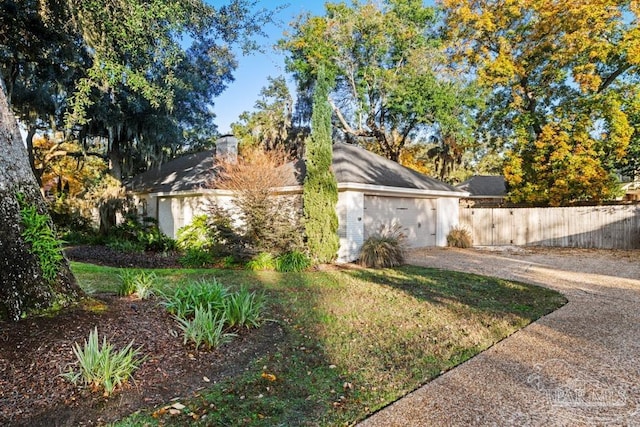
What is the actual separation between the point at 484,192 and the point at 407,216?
12796mm

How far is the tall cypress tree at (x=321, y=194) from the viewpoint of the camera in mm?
10234

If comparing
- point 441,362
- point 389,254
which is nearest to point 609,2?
point 389,254

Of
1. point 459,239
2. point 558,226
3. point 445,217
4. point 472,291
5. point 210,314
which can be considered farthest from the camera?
point 445,217

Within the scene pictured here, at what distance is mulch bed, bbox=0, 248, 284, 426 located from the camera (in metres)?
2.69

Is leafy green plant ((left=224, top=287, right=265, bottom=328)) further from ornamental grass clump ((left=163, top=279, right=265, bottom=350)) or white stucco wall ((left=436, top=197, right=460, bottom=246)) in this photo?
white stucco wall ((left=436, top=197, right=460, bottom=246))

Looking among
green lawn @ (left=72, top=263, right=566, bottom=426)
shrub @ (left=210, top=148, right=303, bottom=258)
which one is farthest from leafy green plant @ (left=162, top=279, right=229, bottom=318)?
shrub @ (left=210, top=148, right=303, bottom=258)

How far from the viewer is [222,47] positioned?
8164mm

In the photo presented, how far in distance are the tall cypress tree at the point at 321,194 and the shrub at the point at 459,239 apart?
6.39 m

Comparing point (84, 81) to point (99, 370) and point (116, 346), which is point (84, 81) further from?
point (99, 370)

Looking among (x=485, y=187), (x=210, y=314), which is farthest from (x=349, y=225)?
(x=485, y=187)

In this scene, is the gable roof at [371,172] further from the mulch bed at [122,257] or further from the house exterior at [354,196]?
the mulch bed at [122,257]

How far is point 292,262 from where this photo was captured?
9.34 metres

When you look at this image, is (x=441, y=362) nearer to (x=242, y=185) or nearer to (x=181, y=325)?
(x=181, y=325)

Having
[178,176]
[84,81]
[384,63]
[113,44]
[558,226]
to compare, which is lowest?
[558,226]
